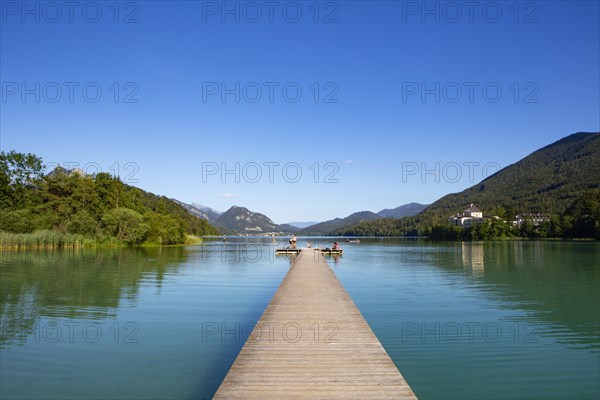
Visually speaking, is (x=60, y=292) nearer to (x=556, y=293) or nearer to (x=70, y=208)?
(x=556, y=293)

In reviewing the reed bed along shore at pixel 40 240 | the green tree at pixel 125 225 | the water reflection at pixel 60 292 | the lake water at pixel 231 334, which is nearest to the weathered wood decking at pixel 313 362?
the lake water at pixel 231 334

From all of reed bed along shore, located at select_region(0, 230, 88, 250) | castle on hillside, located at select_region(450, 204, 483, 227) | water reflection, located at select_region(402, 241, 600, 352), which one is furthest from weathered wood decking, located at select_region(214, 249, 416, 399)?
castle on hillside, located at select_region(450, 204, 483, 227)

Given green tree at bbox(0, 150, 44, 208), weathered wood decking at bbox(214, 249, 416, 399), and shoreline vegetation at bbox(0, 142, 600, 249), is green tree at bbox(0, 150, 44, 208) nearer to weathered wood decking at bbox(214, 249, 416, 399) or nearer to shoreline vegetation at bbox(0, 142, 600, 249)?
shoreline vegetation at bbox(0, 142, 600, 249)

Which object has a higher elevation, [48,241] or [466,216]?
[466,216]

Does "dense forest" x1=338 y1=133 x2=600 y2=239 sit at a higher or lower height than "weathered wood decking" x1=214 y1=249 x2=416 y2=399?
higher

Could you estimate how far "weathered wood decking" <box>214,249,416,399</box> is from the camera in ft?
21.4

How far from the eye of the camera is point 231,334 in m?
13.2

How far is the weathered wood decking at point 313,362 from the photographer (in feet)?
21.4

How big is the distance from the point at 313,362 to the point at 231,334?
580cm

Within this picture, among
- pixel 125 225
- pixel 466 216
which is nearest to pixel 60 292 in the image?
pixel 125 225

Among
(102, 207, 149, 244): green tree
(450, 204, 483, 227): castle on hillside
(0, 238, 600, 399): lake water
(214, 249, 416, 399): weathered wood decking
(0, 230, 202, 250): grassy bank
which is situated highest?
(450, 204, 483, 227): castle on hillside

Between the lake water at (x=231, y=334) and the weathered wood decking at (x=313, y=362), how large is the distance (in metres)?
1.12

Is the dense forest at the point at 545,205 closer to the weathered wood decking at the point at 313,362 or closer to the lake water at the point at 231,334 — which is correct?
the lake water at the point at 231,334

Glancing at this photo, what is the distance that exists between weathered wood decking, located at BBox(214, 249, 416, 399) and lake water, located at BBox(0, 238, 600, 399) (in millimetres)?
1124
